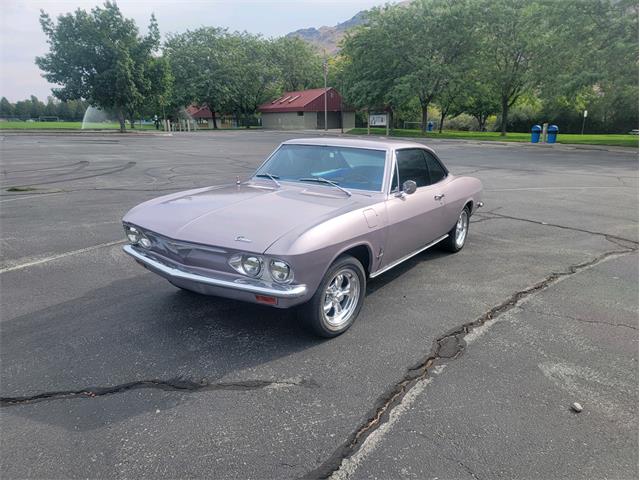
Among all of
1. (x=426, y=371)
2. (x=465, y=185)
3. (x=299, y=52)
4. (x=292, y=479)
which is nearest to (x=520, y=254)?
(x=465, y=185)

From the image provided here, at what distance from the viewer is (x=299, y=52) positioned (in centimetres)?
7319

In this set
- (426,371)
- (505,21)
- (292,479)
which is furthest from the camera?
(505,21)

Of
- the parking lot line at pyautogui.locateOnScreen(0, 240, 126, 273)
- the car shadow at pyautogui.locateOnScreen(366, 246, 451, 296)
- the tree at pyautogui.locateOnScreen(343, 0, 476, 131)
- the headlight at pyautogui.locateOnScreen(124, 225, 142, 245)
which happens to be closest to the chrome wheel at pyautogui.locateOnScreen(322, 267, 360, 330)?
the car shadow at pyautogui.locateOnScreen(366, 246, 451, 296)

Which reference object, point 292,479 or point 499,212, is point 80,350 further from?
point 499,212

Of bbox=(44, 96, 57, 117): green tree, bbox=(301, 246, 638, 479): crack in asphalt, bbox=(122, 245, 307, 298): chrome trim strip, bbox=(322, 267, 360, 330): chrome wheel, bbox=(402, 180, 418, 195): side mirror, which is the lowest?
bbox=(301, 246, 638, 479): crack in asphalt

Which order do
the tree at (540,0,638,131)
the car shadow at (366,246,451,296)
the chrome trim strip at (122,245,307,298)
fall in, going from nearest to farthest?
the chrome trim strip at (122,245,307,298) < the car shadow at (366,246,451,296) < the tree at (540,0,638,131)

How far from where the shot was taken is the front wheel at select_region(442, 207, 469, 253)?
5812 millimetres

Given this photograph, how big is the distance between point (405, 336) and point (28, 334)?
305 cm

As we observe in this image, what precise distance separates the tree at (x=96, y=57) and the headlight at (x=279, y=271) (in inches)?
1657

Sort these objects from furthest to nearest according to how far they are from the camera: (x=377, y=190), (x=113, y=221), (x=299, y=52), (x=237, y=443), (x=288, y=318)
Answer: (x=299, y=52)
(x=113, y=221)
(x=377, y=190)
(x=288, y=318)
(x=237, y=443)

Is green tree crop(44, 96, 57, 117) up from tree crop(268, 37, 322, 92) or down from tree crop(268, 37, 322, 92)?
down

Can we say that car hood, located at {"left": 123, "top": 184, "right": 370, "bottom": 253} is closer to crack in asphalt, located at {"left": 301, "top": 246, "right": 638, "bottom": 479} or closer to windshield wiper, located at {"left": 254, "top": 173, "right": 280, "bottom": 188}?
windshield wiper, located at {"left": 254, "top": 173, "right": 280, "bottom": 188}

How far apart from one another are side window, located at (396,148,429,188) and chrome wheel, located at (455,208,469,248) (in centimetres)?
109

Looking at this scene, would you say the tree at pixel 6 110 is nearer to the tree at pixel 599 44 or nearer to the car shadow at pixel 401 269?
the tree at pixel 599 44
